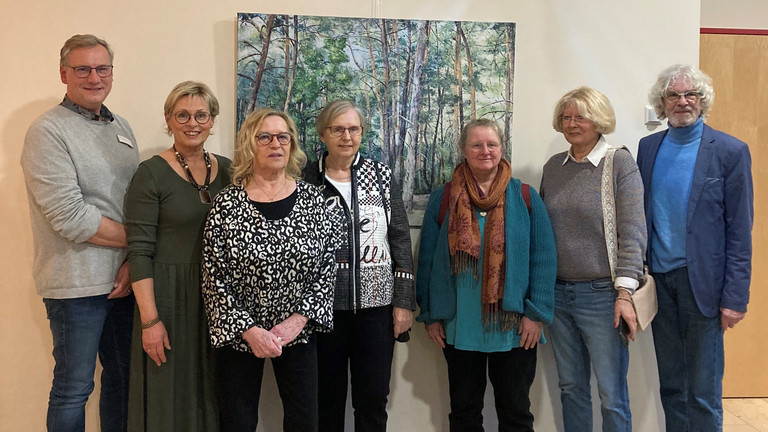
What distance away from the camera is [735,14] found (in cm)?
343

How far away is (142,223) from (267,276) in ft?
1.66

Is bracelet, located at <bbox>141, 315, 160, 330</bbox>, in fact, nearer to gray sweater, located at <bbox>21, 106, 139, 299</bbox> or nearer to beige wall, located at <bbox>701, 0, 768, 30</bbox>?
gray sweater, located at <bbox>21, 106, 139, 299</bbox>

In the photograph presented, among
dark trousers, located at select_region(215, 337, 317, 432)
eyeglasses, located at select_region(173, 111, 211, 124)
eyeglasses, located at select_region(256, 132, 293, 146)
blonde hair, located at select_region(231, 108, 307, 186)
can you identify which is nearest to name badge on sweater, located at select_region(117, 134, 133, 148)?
eyeglasses, located at select_region(173, 111, 211, 124)

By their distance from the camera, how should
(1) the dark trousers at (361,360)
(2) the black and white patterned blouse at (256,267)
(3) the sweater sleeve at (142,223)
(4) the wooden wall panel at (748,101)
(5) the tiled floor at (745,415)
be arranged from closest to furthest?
(2) the black and white patterned blouse at (256,267) → (3) the sweater sleeve at (142,223) → (1) the dark trousers at (361,360) → (5) the tiled floor at (745,415) → (4) the wooden wall panel at (748,101)

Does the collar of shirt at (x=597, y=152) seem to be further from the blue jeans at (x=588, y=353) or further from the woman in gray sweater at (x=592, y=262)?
the blue jeans at (x=588, y=353)

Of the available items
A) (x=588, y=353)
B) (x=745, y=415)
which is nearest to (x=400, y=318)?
(x=588, y=353)

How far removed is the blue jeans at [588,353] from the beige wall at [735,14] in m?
2.23

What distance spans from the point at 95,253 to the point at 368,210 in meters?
1.05

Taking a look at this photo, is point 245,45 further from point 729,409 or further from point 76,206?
point 729,409

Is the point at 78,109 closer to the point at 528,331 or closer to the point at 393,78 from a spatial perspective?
the point at 393,78

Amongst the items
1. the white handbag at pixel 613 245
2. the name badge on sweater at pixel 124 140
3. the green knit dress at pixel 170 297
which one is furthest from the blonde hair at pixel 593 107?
the name badge on sweater at pixel 124 140

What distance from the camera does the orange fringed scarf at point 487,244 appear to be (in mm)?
2160

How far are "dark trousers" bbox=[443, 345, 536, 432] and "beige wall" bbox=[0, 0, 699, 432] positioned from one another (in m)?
0.42

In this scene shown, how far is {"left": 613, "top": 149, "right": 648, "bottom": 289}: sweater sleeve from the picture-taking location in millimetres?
2180
